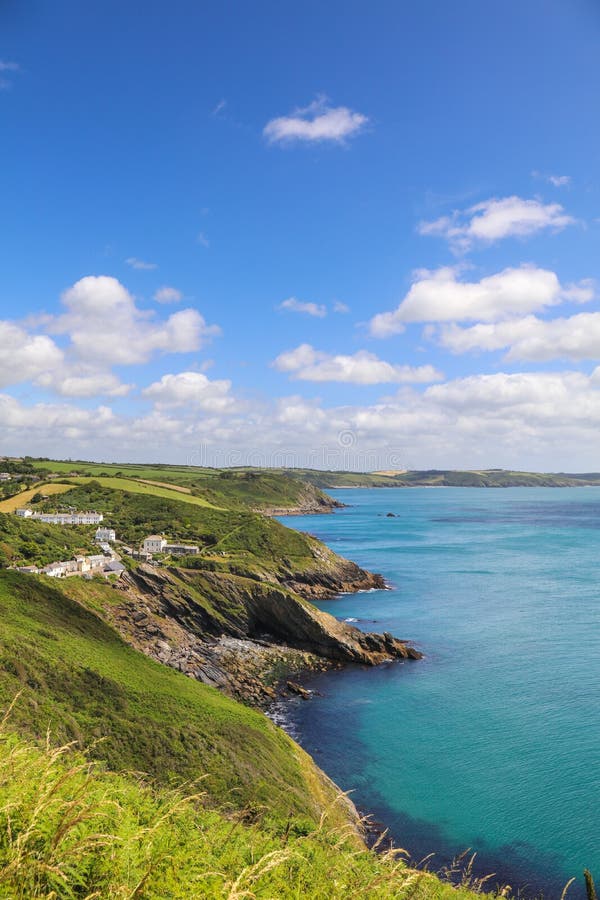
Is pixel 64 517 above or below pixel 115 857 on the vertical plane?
below

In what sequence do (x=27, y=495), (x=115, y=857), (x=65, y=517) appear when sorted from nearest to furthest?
(x=115, y=857) < (x=65, y=517) < (x=27, y=495)

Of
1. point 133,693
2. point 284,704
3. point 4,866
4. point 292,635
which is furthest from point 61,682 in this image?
point 292,635

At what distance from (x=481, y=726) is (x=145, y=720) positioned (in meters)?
25.5

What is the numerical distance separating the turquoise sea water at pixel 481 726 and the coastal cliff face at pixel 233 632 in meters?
4.05

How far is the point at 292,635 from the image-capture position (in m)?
57.5

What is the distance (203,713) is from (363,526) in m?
148

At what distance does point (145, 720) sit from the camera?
87.8 ft

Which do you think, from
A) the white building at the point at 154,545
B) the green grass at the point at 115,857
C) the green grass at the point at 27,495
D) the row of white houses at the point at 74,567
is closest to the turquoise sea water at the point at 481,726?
the green grass at the point at 115,857

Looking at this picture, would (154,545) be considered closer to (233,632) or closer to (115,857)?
(233,632)

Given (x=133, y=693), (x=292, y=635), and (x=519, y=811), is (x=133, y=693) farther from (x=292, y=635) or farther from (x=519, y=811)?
(x=292, y=635)

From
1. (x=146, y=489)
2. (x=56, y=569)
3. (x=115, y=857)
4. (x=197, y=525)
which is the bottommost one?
(x=197, y=525)

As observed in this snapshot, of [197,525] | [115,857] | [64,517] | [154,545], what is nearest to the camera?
[115,857]

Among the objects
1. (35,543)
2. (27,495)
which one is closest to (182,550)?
(35,543)

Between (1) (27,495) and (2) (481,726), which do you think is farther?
(1) (27,495)
